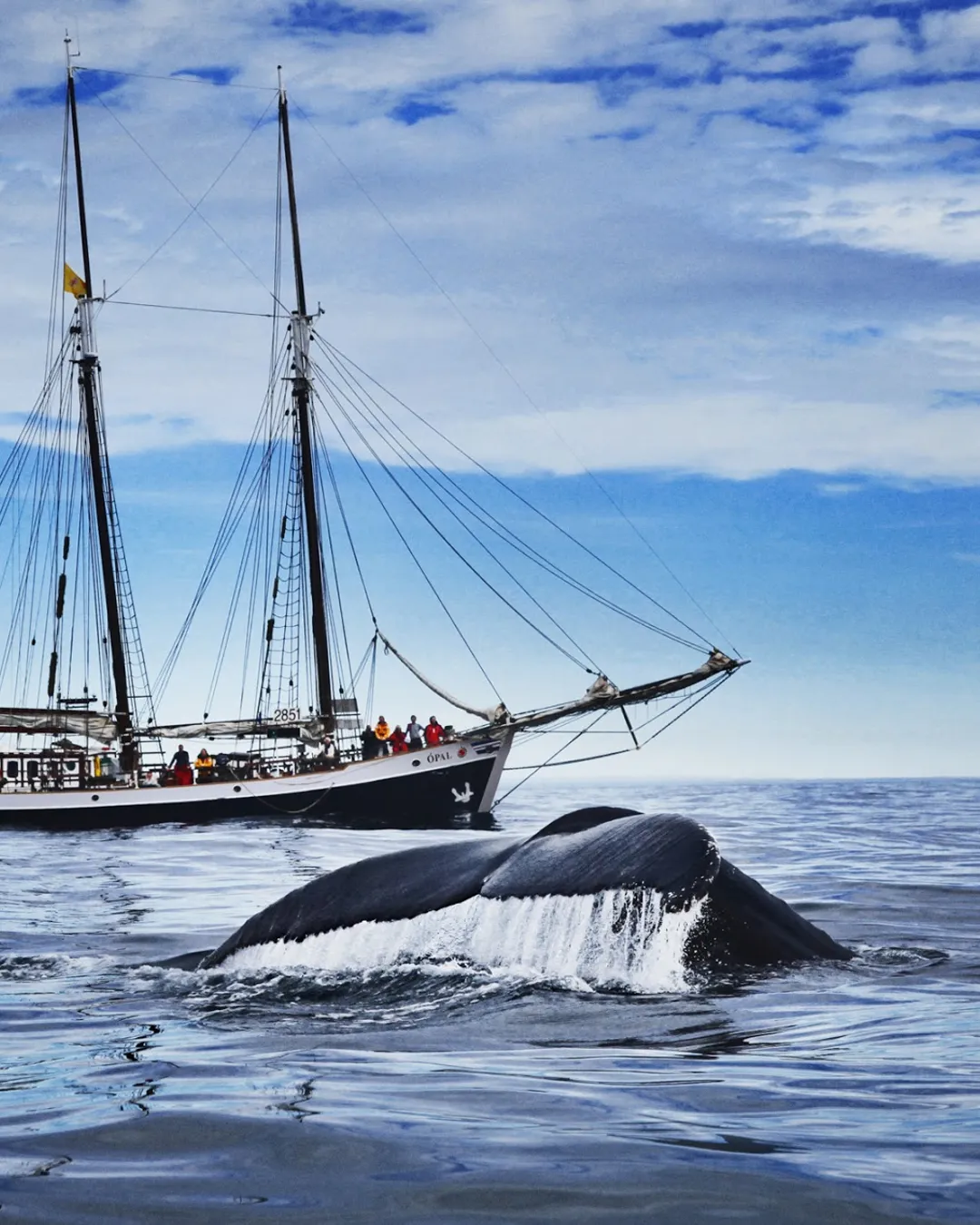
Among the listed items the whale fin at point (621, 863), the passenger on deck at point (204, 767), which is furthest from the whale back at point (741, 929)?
the passenger on deck at point (204, 767)

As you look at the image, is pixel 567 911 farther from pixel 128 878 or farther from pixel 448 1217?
pixel 128 878

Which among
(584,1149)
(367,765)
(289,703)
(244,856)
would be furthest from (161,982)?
(289,703)

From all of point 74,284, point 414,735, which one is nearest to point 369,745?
point 414,735

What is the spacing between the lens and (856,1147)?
158 inches

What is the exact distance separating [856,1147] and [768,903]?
114 inches

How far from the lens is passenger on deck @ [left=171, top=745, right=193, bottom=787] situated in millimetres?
46438

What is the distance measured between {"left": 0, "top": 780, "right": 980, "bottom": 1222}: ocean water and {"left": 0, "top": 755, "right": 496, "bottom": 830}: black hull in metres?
34.6

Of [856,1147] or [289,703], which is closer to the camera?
[856,1147]

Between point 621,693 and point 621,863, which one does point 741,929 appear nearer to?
point 621,863

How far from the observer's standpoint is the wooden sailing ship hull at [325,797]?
147 feet

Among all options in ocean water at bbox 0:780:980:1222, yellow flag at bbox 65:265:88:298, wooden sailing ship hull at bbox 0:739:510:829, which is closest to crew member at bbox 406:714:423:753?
wooden sailing ship hull at bbox 0:739:510:829

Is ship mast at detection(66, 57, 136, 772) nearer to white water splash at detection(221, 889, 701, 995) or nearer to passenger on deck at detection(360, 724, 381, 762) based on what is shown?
passenger on deck at detection(360, 724, 381, 762)

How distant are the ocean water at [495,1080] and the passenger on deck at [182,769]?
121 ft

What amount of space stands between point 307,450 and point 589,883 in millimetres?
42696
